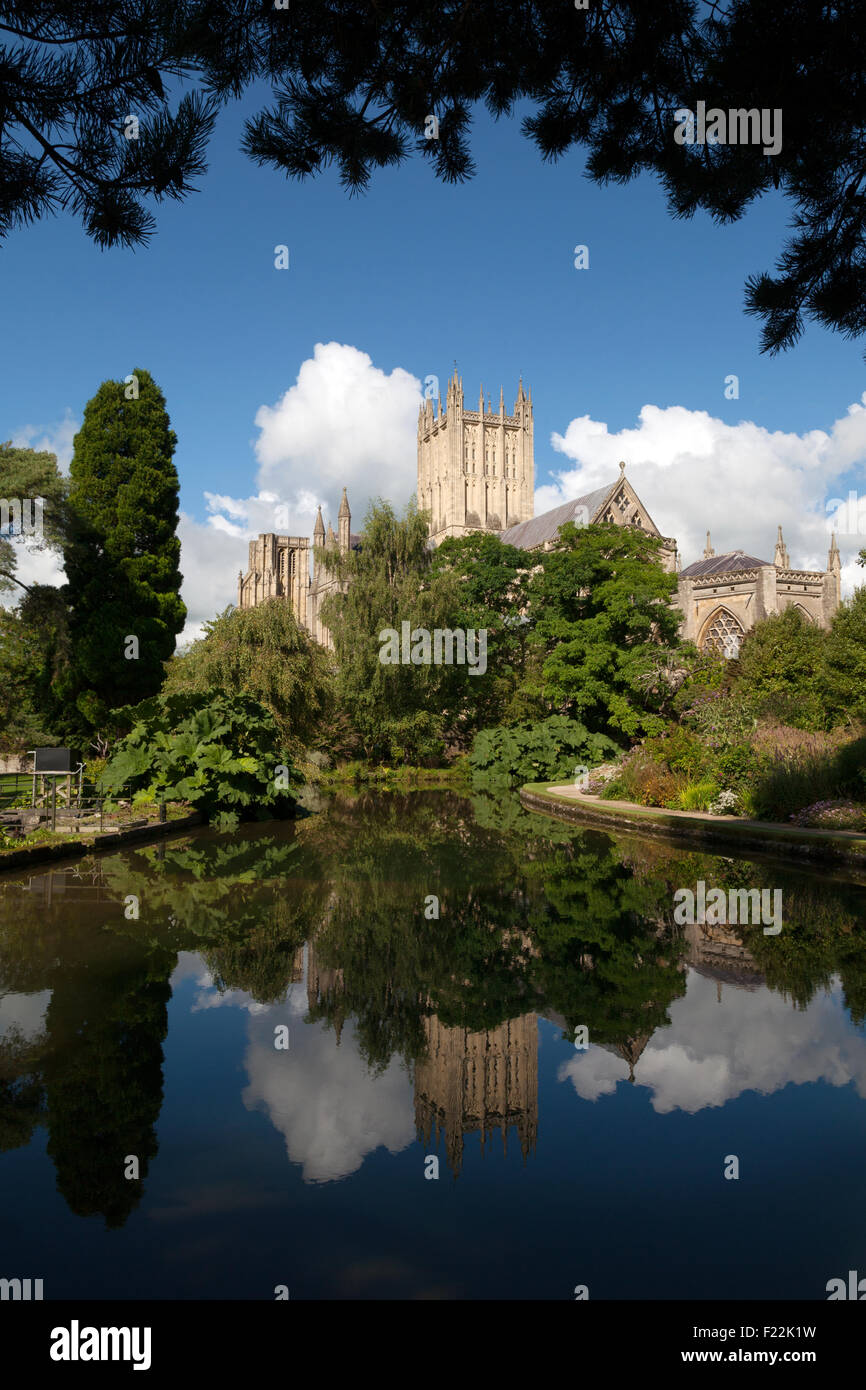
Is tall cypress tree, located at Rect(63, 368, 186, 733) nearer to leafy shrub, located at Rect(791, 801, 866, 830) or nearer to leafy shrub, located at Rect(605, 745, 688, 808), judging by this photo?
leafy shrub, located at Rect(605, 745, 688, 808)

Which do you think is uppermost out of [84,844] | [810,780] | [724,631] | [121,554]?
[724,631]

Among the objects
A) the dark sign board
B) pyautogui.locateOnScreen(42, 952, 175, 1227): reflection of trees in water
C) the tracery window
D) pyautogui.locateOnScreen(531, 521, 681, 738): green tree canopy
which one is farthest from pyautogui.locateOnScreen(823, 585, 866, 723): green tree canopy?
pyautogui.locateOnScreen(42, 952, 175, 1227): reflection of trees in water

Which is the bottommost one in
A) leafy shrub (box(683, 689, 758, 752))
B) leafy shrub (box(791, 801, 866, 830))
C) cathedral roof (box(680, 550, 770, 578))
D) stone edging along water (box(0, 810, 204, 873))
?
stone edging along water (box(0, 810, 204, 873))

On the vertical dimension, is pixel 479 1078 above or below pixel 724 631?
below

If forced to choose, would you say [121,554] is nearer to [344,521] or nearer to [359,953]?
[359,953]

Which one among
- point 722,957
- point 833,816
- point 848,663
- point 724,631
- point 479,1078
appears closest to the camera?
point 479,1078

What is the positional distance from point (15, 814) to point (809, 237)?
11042 millimetres

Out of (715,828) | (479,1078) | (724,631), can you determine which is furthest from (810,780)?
(724,631)

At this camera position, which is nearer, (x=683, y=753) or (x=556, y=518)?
(x=683, y=753)

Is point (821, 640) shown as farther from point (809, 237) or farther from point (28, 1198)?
point (28, 1198)

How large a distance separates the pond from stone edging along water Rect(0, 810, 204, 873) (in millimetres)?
1978

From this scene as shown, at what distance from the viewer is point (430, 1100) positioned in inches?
148

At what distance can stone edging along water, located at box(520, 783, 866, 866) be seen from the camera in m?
10.0

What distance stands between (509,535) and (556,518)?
688 cm
